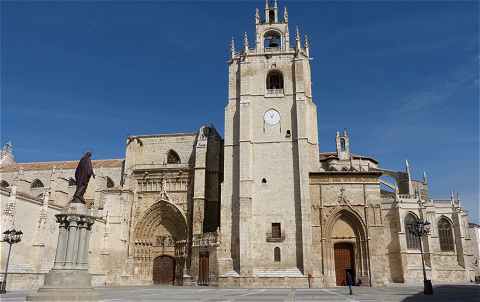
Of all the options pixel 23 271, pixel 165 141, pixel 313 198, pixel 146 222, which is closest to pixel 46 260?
pixel 23 271

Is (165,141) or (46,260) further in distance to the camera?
(165,141)

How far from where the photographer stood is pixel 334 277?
24.5 metres

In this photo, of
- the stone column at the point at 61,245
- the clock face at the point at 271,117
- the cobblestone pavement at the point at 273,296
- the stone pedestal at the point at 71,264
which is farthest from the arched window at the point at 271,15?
the stone column at the point at 61,245

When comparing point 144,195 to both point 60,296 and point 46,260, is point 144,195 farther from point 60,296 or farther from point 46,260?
point 60,296

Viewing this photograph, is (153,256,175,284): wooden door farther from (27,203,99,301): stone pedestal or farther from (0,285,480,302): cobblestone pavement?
(27,203,99,301): stone pedestal

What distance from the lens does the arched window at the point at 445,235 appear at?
36.0 meters

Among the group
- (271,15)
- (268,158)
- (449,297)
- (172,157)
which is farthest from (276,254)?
(271,15)

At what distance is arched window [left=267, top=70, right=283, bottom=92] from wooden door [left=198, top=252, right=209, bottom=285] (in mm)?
13004

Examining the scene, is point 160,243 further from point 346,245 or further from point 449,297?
point 449,297

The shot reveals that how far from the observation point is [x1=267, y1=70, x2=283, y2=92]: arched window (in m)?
29.2

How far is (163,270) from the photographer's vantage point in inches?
1145

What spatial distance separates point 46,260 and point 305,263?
14992mm

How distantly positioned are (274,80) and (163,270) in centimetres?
1644

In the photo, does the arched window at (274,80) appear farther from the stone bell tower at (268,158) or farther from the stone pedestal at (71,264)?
the stone pedestal at (71,264)
